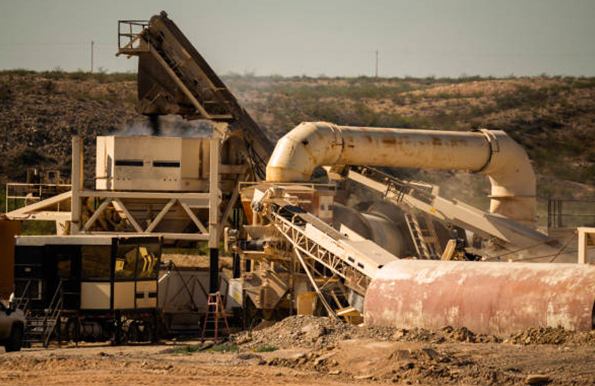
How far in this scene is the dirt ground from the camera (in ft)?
61.7

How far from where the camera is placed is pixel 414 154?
1467 inches

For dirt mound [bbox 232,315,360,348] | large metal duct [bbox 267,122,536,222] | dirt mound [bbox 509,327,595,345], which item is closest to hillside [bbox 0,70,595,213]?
large metal duct [bbox 267,122,536,222]

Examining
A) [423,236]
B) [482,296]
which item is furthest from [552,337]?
[423,236]

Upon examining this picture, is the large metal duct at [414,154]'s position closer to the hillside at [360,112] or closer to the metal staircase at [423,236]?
the metal staircase at [423,236]

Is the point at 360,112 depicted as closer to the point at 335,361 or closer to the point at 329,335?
the point at 329,335

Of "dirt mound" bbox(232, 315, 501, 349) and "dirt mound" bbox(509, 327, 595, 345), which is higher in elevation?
"dirt mound" bbox(509, 327, 595, 345)

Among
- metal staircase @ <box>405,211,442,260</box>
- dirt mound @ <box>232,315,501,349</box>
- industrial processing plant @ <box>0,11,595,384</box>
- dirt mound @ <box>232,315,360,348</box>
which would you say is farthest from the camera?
metal staircase @ <box>405,211,442,260</box>

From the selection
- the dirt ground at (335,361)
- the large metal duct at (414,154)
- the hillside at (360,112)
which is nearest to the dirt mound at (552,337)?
the dirt ground at (335,361)

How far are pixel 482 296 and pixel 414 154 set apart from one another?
14.2m

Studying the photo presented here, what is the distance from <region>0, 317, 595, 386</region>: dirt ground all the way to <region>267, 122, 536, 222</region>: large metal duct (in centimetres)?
1051

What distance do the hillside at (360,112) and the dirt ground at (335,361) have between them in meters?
37.0

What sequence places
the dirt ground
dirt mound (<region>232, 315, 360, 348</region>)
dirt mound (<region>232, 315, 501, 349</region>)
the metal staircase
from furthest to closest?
the metal staircase, dirt mound (<region>232, 315, 360, 348</region>), dirt mound (<region>232, 315, 501, 349</region>), the dirt ground

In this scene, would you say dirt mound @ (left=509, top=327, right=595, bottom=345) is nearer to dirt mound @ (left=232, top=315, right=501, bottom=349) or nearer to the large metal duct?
dirt mound @ (left=232, top=315, right=501, bottom=349)

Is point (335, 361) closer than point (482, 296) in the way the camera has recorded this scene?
Yes
